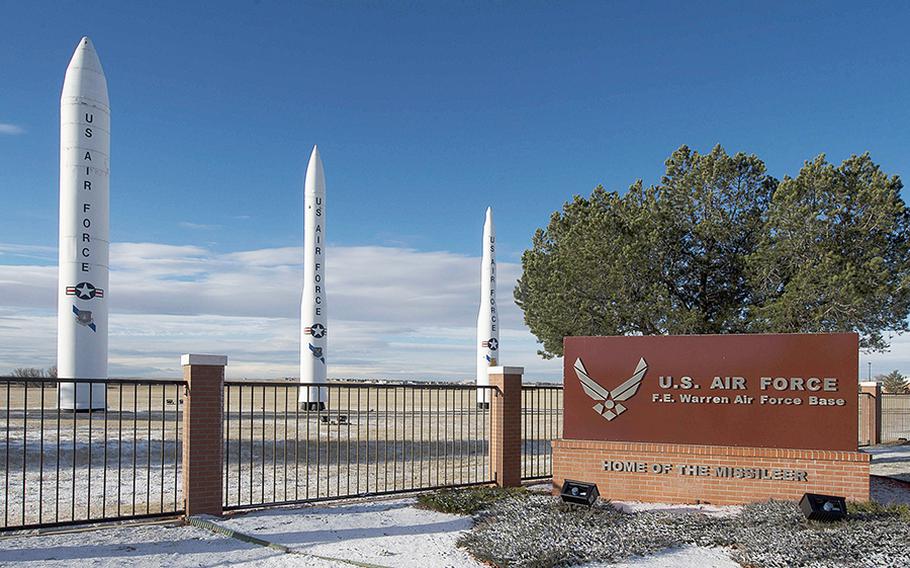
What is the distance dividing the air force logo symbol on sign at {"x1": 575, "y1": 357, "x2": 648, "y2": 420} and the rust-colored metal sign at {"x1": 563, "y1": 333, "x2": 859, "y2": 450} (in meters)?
0.02

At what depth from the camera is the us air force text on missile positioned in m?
11.0

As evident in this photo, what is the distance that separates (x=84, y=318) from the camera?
2867 centimetres

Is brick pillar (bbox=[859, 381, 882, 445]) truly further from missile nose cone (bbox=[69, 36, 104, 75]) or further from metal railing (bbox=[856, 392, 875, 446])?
missile nose cone (bbox=[69, 36, 104, 75])

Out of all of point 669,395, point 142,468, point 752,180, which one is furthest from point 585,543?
point 752,180

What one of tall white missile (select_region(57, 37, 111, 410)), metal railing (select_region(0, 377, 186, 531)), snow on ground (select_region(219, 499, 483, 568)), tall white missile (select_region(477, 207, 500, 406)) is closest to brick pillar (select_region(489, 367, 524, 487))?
snow on ground (select_region(219, 499, 483, 568))

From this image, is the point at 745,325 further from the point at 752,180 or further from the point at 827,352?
the point at 827,352

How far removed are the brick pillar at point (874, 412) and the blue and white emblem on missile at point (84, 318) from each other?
85.0ft

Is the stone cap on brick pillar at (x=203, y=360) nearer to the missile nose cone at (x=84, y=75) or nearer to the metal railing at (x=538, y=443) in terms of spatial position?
the metal railing at (x=538, y=443)

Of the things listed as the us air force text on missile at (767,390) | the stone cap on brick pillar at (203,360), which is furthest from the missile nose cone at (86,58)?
the us air force text on missile at (767,390)

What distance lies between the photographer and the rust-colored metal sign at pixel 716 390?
433 inches

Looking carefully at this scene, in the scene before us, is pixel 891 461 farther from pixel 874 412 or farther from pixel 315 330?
pixel 315 330

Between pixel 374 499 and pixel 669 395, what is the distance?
4.70m

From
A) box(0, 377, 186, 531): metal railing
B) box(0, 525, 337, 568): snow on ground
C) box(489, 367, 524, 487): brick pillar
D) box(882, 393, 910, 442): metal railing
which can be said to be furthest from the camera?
box(882, 393, 910, 442): metal railing

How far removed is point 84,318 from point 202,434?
21287 mm
